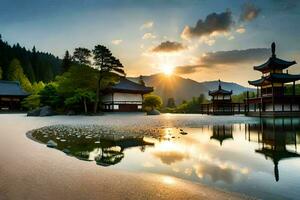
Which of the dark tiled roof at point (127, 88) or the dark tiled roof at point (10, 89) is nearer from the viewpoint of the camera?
the dark tiled roof at point (127, 88)

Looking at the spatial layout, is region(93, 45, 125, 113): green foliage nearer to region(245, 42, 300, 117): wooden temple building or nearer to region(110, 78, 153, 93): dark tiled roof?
region(110, 78, 153, 93): dark tiled roof

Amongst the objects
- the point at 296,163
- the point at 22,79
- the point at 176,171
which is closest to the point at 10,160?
the point at 176,171

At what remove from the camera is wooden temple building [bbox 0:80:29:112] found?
55650 mm

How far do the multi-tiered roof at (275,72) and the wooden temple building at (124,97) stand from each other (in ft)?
71.6

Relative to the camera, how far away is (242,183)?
602cm

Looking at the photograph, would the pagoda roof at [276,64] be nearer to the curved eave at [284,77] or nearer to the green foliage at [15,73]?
the curved eave at [284,77]

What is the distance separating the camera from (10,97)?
5653cm

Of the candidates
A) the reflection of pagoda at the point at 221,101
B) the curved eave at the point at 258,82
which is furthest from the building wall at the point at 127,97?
the curved eave at the point at 258,82

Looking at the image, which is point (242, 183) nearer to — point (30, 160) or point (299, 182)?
point (299, 182)

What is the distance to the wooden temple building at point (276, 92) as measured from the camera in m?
38.2

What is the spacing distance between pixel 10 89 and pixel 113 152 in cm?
5779

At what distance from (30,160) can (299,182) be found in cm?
Result: 748

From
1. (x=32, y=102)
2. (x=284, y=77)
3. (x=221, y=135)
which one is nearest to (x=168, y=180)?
(x=221, y=135)

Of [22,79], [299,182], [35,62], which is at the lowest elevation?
[299,182]
